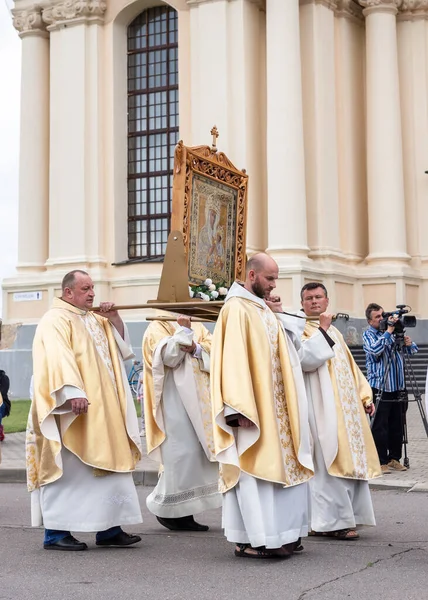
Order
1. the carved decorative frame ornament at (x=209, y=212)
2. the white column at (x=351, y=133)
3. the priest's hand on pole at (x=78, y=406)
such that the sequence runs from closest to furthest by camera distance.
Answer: the priest's hand on pole at (x=78, y=406) → the carved decorative frame ornament at (x=209, y=212) → the white column at (x=351, y=133)

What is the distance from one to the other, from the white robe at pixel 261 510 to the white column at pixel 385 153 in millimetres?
18586

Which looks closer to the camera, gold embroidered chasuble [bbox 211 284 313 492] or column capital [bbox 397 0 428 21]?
gold embroidered chasuble [bbox 211 284 313 492]

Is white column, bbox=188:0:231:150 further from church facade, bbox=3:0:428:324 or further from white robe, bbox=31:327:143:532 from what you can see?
white robe, bbox=31:327:143:532

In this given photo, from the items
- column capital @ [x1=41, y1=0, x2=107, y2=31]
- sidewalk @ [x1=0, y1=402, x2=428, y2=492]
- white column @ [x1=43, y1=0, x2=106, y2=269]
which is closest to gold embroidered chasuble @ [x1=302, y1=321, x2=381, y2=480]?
sidewalk @ [x1=0, y1=402, x2=428, y2=492]

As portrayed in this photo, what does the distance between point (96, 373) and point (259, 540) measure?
6.02ft

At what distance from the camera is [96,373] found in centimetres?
800

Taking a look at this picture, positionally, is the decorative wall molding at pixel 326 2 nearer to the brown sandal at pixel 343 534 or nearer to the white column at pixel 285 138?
the white column at pixel 285 138

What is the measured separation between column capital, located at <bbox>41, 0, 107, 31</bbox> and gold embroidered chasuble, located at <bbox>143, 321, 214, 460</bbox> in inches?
744

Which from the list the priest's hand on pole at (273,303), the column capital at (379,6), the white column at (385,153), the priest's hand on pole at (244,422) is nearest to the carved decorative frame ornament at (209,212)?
the priest's hand on pole at (273,303)

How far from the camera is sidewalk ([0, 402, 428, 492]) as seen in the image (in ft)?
37.0

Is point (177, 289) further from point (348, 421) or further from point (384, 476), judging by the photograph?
point (384, 476)

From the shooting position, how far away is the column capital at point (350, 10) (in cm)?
2600

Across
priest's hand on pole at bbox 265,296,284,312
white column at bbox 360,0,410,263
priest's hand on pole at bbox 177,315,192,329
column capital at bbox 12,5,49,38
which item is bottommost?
priest's hand on pole at bbox 177,315,192,329

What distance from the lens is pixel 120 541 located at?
7.88 m
